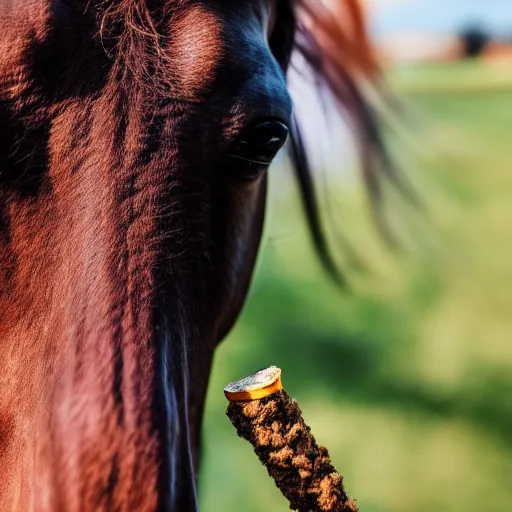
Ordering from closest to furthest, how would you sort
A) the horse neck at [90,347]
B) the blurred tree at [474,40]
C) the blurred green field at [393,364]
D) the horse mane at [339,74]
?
the horse neck at [90,347] → the horse mane at [339,74] → the blurred green field at [393,364] → the blurred tree at [474,40]

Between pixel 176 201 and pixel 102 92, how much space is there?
19 cm

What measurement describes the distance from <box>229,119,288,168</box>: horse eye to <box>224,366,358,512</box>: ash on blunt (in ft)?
1.34

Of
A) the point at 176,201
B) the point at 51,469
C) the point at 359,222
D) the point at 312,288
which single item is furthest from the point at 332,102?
the point at 359,222

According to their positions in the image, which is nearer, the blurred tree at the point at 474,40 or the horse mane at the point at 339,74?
the horse mane at the point at 339,74

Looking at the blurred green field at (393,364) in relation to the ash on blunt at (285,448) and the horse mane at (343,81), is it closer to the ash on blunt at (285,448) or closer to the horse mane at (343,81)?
the horse mane at (343,81)

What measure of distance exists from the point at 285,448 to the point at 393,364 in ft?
13.9

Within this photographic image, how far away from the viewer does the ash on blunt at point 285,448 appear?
44.4 inches

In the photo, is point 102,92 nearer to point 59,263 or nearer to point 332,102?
point 59,263

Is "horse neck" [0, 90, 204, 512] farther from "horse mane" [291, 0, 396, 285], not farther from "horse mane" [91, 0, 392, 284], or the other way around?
"horse mane" [291, 0, 396, 285]

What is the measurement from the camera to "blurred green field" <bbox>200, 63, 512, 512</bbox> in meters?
4.56

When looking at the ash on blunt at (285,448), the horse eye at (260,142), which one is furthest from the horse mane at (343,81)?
the ash on blunt at (285,448)

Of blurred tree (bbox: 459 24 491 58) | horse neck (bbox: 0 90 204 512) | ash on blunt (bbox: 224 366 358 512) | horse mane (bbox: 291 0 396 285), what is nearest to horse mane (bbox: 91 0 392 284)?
horse mane (bbox: 291 0 396 285)

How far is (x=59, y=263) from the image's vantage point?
1.16 metres

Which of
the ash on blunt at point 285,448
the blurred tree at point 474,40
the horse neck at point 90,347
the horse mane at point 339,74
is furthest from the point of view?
the blurred tree at point 474,40
